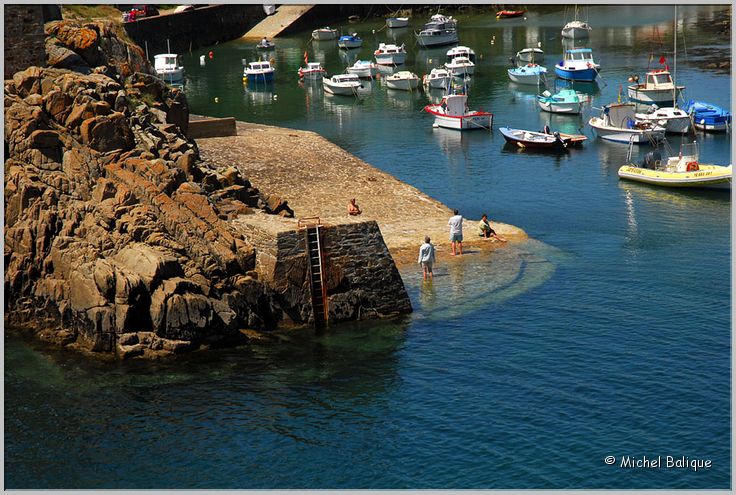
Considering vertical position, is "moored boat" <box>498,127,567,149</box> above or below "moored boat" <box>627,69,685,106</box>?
below

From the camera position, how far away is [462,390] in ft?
125

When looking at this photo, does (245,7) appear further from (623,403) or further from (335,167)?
(623,403)

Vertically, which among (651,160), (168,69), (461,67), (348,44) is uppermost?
(348,44)

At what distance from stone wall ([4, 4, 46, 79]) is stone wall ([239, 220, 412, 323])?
14709 millimetres

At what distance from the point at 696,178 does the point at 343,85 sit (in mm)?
49712

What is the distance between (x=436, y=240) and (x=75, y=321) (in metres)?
18.1

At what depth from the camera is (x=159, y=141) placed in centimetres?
5072

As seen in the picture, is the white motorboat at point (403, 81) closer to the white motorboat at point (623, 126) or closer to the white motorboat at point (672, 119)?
the white motorboat at point (623, 126)

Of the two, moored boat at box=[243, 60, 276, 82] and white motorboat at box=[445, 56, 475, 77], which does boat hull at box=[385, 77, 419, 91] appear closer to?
white motorboat at box=[445, 56, 475, 77]

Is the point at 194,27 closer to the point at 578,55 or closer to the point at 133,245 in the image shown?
the point at 578,55

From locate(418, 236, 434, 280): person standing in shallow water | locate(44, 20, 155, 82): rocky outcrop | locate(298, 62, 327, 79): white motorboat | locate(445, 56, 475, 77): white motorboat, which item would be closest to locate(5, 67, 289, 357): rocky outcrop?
locate(44, 20, 155, 82): rocky outcrop

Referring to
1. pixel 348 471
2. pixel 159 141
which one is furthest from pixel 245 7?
pixel 348 471

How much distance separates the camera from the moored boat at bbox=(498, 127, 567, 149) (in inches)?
3184

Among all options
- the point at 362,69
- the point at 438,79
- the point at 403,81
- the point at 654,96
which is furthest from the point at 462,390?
the point at 362,69
